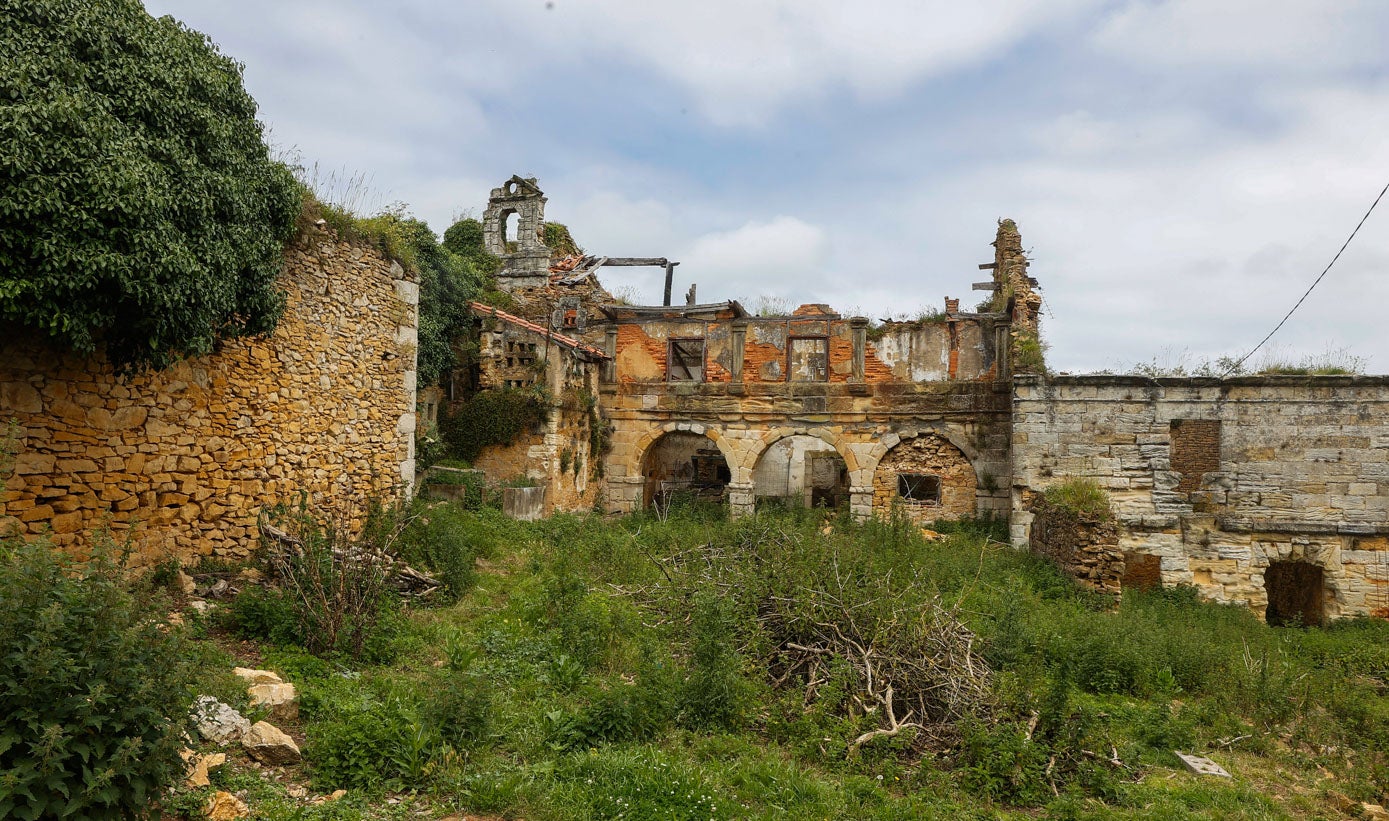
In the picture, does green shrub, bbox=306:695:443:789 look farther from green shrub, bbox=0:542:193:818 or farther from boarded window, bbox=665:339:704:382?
boarded window, bbox=665:339:704:382

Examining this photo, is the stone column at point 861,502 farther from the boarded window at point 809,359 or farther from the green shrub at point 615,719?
the green shrub at point 615,719

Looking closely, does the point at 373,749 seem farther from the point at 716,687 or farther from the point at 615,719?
the point at 716,687

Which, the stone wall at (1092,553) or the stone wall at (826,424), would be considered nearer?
the stone wall at (1092,553)

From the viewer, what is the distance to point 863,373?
18.6 m

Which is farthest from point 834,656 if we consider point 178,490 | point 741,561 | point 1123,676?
point 178,490

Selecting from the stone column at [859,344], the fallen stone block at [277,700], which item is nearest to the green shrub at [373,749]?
the fallen stone block at [277,700]

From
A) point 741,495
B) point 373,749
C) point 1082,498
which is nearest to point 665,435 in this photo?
point 741,495

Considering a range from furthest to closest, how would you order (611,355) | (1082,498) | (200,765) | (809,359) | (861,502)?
(611,355) → (809,359) → (861,502) → (1082,498) → (200,765)

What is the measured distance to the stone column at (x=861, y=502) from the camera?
18.0 m

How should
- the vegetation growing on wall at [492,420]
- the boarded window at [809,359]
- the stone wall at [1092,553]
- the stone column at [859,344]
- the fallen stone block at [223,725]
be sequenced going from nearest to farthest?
the fallen stone block at [223,725] < the stone wall at [1092,553] < the vegetation growing on wall at [492,420] < the stone column at [859,344] < the boarded window at [809,359]

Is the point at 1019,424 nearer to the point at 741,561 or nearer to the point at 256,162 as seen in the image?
the point at 741,561

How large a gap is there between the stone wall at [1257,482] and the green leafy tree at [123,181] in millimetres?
14644

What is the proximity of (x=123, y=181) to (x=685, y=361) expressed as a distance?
49.8ft

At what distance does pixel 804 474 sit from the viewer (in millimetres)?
24438
